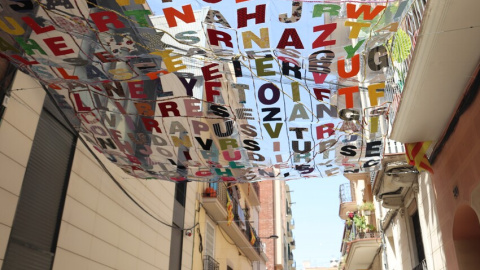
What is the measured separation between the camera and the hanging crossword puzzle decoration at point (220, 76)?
4984mm

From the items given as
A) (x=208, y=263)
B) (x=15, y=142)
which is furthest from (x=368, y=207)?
(x=15, y=142)

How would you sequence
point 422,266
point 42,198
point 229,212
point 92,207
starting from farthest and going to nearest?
1. point 229,212
2. point 422,266
3. point 92,207
4. point 42,198

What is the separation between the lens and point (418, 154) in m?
8.05

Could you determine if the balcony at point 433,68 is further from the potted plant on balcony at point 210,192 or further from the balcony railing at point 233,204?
the balcony railing at point 233,204

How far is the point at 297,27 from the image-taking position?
16.5 feet

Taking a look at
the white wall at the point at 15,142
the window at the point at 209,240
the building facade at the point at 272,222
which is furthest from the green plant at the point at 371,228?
the building facade at the point at 272,222

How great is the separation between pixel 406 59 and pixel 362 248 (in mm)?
13339

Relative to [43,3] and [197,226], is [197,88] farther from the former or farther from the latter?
[197,226]

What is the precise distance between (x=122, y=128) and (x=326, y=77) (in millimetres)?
3392

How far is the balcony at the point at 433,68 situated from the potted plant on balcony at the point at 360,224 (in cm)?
1058

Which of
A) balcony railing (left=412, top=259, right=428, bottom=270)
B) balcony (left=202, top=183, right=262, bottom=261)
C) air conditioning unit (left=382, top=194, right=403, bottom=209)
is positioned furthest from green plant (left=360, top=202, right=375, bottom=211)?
balcony railing (left=412, top=259, right=428, bottom=270)

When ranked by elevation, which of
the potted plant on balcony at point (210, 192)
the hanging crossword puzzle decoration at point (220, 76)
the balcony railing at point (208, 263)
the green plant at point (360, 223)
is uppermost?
the potted plant on balcony at point (210, 192)

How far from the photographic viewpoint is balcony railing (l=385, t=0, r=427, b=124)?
5902mm

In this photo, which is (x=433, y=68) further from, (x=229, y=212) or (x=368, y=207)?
(x=368, y=207)
